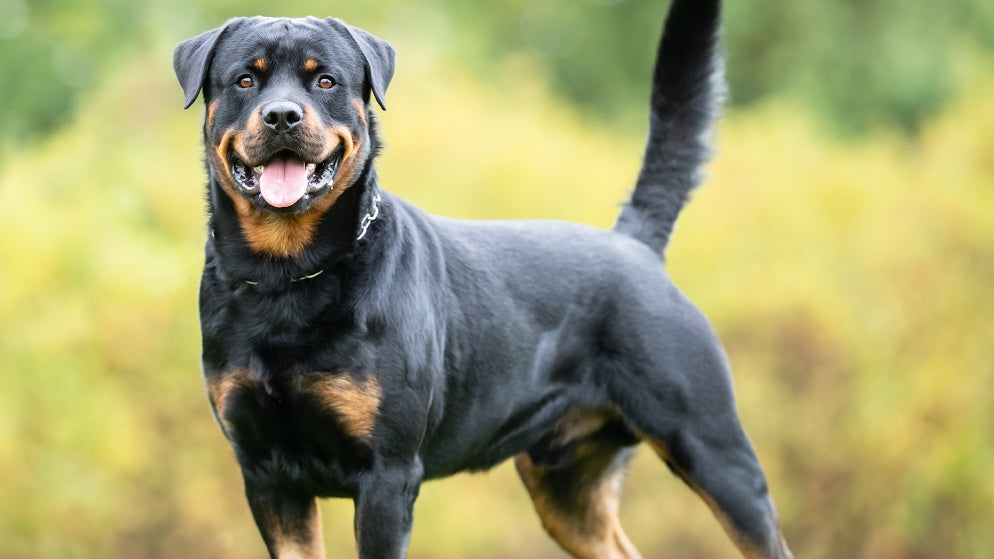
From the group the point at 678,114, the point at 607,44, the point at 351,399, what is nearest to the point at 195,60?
the point at 351,399

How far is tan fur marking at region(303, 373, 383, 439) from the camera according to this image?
12.8 feet

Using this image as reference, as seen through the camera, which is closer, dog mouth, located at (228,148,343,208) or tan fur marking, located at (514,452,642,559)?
dog mouth, located at (228,148,343,208)

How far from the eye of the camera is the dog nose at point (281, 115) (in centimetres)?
382

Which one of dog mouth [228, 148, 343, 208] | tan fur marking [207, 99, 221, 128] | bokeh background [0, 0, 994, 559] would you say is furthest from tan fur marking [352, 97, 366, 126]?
bokeh background [0, 0, 994, 559]

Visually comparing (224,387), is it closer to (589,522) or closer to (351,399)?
(351,399)

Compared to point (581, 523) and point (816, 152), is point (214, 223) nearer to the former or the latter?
point (581, 523)

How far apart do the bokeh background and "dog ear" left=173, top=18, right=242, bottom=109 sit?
13.4 feet

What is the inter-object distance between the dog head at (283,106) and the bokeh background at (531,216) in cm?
420

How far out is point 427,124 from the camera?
1087 cm

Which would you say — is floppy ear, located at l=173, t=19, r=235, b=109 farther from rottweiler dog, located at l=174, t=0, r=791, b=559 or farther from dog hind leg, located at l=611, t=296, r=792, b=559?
dog hind leg, located at l=611, t=296, r=792, b=559

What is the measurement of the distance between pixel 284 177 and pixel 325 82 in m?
0.32

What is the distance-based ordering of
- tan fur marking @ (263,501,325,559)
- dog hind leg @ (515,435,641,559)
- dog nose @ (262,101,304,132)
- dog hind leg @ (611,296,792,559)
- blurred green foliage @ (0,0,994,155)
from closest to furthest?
dog nose @ (262,101,304,132), tan fur marking @ (263,501,325,559), dog hind leg @ (611,296,792,559), dog hind leg @ (515,435,641,559), blurred green foliage @ (0,0,994,155)

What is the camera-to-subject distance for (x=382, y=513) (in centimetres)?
392

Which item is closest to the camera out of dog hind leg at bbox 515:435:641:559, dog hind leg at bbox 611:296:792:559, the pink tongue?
the pink tongue
